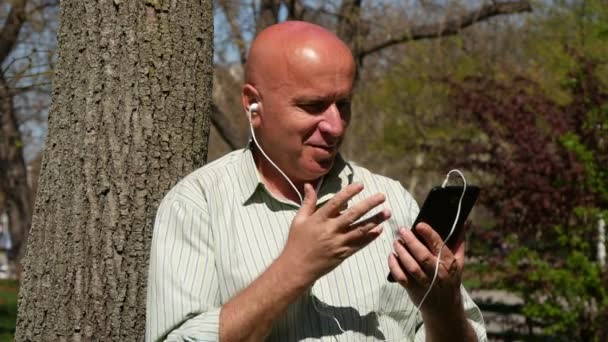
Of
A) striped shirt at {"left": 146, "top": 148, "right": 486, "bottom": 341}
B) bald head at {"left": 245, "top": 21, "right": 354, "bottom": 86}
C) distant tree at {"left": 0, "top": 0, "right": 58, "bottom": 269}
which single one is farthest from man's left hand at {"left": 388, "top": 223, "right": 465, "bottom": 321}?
distant tree at {"left": 0, "top": 0, "right": 58, "bottom": 269}

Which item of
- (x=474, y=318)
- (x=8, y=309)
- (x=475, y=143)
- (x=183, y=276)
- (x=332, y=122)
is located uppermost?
(x=332, y=122)

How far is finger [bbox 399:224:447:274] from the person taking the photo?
2492mm

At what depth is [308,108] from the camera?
264 cm

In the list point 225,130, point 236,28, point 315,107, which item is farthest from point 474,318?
point 236,28

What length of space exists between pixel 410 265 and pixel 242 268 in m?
0.45

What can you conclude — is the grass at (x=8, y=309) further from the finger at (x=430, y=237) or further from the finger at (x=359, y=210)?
the finger at (x=359, y=210)

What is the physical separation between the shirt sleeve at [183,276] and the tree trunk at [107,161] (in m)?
0.86

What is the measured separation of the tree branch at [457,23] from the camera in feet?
47.8

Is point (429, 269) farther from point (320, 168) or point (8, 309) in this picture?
point (8, 309)

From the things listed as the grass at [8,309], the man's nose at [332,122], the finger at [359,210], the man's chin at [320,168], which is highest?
the man's nose at [332,122]

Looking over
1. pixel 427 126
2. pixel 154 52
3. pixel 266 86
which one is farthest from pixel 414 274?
pixel 427 126

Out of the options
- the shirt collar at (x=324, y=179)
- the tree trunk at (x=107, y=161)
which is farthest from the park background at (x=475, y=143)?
the shirt collar at (x=324, y=179)

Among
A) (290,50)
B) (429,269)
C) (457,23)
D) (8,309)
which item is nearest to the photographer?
(429,269)

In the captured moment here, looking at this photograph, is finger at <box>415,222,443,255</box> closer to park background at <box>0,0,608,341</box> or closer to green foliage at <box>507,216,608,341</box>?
park background at <box>0,0,608,341</box>
